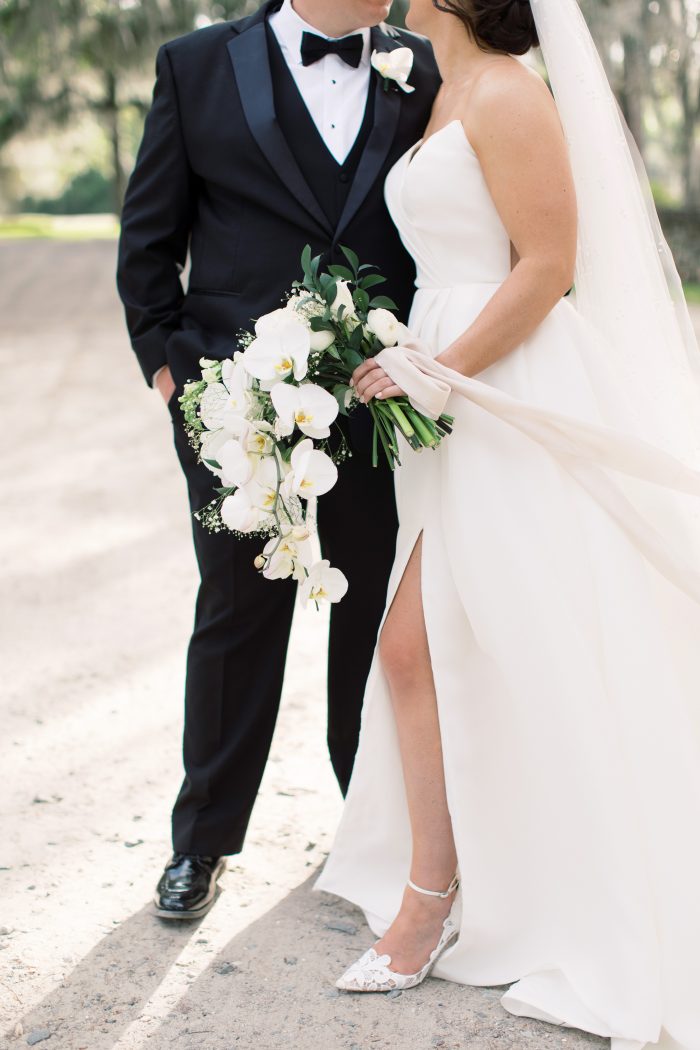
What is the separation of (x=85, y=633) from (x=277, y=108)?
103 inches

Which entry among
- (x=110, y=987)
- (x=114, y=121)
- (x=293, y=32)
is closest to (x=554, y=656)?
(x=110, y=987)

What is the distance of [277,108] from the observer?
263cm

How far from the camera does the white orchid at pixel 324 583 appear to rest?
2.33m

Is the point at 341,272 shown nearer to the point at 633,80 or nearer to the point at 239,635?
the point at 239,635

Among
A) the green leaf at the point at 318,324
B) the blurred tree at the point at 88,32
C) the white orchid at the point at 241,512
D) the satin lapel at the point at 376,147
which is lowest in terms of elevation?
the blurred tree at the point at 88,32

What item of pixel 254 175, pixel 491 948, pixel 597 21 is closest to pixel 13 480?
pixel 254 175

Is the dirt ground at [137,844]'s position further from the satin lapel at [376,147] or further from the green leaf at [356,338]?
the satin lapel at [376,147]

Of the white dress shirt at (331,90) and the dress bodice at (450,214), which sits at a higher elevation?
the white dress shirt at (331,90)

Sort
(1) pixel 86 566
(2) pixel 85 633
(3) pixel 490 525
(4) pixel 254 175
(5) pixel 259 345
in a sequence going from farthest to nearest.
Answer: (1) pixel 86 566 → (2) pixel 85 633 → (4) pixel 254 175 → (3) pixel 490 525 → (5) pixel 259 345

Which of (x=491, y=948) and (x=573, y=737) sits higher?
(x=573, y=737)

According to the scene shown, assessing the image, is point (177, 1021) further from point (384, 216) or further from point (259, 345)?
point (384, 216)

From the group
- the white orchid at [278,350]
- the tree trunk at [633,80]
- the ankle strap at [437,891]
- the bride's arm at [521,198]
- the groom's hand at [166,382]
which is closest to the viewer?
the white orchid at [278,350]

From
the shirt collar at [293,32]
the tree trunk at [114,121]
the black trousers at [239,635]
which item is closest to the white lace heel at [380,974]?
the black trousers at [239,635]

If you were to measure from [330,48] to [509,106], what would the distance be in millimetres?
592
